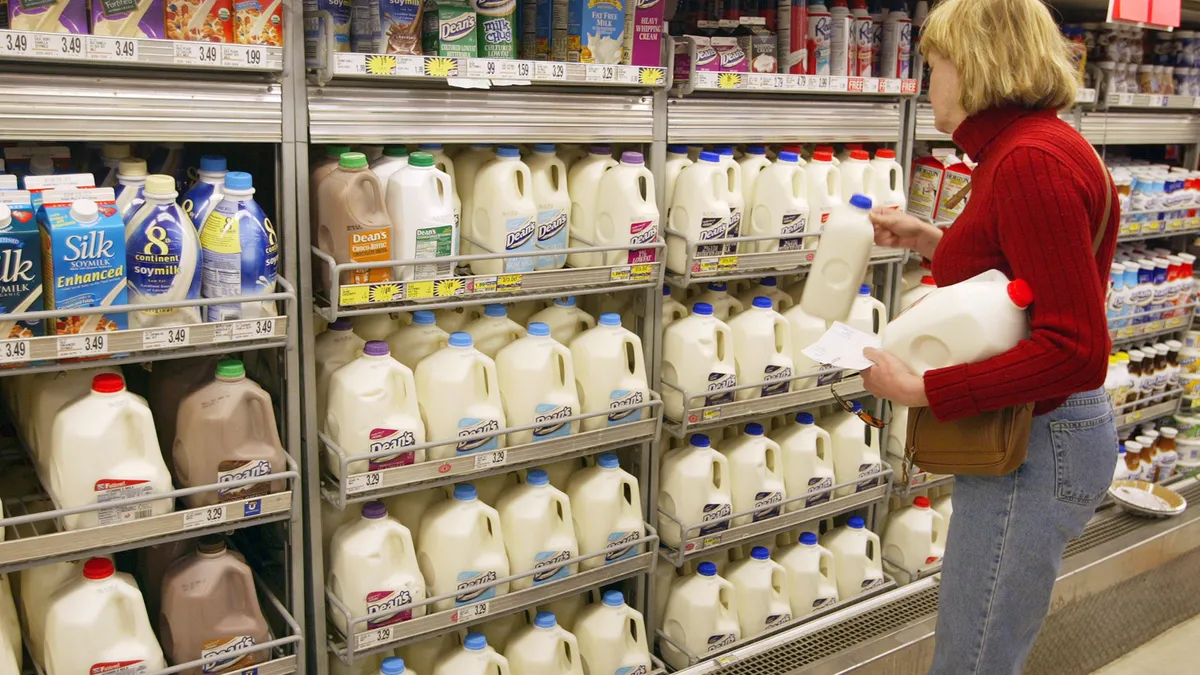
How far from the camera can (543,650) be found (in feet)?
8.29

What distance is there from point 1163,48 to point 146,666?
13.4 feet

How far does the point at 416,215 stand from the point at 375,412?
0.43 m

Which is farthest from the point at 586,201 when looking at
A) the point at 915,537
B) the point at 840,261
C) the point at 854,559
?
the point at 915,537

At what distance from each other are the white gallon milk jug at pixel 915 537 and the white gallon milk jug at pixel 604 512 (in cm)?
116

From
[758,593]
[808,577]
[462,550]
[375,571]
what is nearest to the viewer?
[375,571]

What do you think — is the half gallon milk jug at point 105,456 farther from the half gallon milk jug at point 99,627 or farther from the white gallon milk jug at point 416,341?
the white gallon milk jug at point 416,341

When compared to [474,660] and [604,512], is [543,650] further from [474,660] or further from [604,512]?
[604,512]

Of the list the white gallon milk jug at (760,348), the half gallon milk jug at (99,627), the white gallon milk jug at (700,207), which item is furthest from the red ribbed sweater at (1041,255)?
→ the half gallon milk jug at (99,627)

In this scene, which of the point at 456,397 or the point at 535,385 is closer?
the point at 456,397

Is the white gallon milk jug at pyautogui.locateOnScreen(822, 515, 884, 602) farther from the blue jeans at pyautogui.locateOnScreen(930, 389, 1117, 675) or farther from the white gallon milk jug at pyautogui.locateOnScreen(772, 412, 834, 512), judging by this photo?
the blue jeans at pyautogui.locateOnScreen(930, 389, 1117, 675)

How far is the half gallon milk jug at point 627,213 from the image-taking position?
2475mm

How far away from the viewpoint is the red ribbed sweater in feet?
5.58

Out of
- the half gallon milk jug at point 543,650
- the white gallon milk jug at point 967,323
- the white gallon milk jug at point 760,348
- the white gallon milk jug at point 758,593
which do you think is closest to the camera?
the white gallon milk jug at point 967,323

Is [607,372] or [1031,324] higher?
[1031,324]
